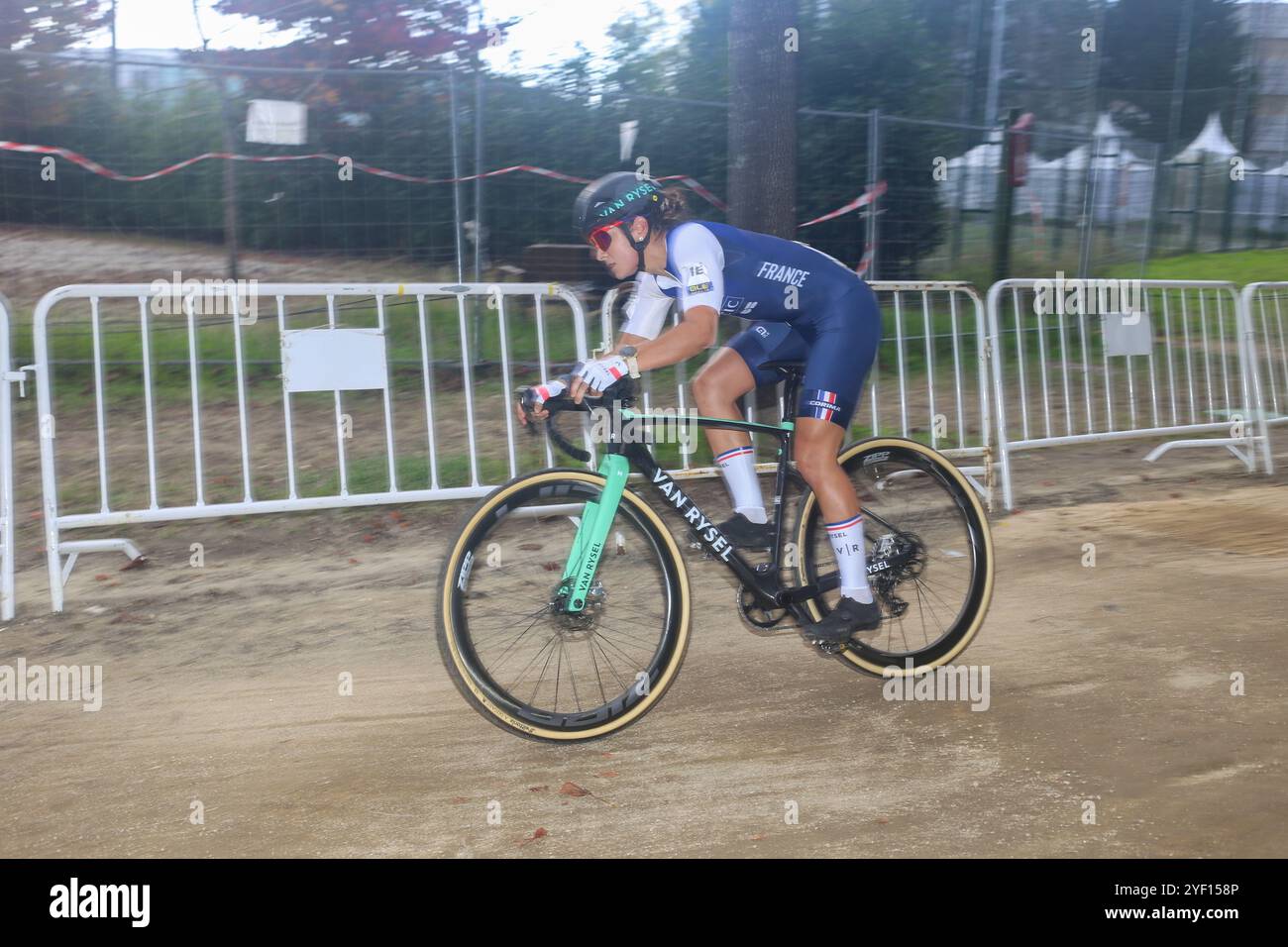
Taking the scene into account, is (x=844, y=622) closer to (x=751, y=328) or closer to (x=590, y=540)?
(x=590, y=540)

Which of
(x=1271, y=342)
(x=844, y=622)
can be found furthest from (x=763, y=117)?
(x=1271, y=342)

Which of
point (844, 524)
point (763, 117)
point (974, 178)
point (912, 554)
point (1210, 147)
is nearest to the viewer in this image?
point (844, 524)

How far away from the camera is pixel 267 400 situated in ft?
32.1

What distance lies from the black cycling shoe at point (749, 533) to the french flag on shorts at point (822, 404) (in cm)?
47

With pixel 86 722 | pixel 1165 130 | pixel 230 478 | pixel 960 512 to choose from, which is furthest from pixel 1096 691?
pixel 1165 130

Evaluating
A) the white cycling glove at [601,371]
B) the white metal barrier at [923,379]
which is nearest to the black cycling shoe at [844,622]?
the white cycling glove at [601,371]

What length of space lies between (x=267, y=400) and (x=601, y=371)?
6821 mm

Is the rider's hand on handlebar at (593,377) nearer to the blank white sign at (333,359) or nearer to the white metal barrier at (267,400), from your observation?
the white metal barrier at (267,400)

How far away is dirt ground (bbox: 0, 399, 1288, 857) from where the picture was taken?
3.38m

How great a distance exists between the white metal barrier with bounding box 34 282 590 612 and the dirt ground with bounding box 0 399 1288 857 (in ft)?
1.51

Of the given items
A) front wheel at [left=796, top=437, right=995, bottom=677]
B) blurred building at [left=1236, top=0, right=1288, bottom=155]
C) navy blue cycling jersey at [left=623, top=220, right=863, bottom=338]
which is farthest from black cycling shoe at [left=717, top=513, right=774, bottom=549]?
blurred building at [left=1236, top=0, right=1288, bottom=155]

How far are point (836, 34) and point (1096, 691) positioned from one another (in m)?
10.5

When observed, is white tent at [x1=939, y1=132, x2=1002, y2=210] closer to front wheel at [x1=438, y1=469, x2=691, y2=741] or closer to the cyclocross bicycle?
the cyclocross bicycle

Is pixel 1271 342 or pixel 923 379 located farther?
pixel 1271 342
